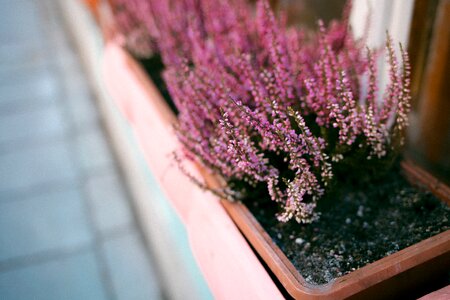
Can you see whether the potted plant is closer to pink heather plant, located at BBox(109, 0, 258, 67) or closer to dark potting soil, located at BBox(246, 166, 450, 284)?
dark potting soil, located at BBox(246, 166, 450, 284)

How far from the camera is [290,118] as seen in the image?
1502 millimetres

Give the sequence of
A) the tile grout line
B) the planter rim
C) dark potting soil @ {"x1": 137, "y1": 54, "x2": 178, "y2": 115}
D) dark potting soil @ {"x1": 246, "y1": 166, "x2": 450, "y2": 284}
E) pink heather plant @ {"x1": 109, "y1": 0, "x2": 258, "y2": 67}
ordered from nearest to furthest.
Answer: the planter rim < dark potting soil @ {"x1": 246, "y1": 166, "x2": 450, "y2": 284} < pink heather plant @ {"x1": 109, "y1": 0, "x2": 258, "y2": 67} < the tile grout line < dark potting soil @ {"x1": 137, "y1": 54, "x2": 178, "y2": 115}

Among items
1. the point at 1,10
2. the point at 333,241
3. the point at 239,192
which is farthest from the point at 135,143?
the point at 1,10

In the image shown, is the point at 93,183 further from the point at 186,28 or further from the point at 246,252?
the point at 246,252

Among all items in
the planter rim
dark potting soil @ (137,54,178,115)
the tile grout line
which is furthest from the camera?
dark potting soil @ (137,54,178,115)

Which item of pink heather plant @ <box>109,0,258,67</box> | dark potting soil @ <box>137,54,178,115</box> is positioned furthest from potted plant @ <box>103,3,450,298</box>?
dark potting soil @ <box>137,54,178,115</box>

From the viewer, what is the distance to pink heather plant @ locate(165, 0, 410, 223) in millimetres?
1322

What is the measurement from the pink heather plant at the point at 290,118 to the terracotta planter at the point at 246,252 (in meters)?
0.11

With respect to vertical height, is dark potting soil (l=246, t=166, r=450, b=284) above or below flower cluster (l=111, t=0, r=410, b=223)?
below

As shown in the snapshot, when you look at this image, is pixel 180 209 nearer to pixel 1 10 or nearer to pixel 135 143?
pixel 135 143

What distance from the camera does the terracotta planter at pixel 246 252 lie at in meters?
1.26

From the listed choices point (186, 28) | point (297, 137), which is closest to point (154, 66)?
point (186, 28)

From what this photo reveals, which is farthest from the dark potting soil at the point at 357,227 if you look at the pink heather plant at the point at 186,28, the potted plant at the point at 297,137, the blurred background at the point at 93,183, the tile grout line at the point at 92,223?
the tile grout line at the point at 92,223

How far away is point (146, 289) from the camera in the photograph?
8.20 ft
